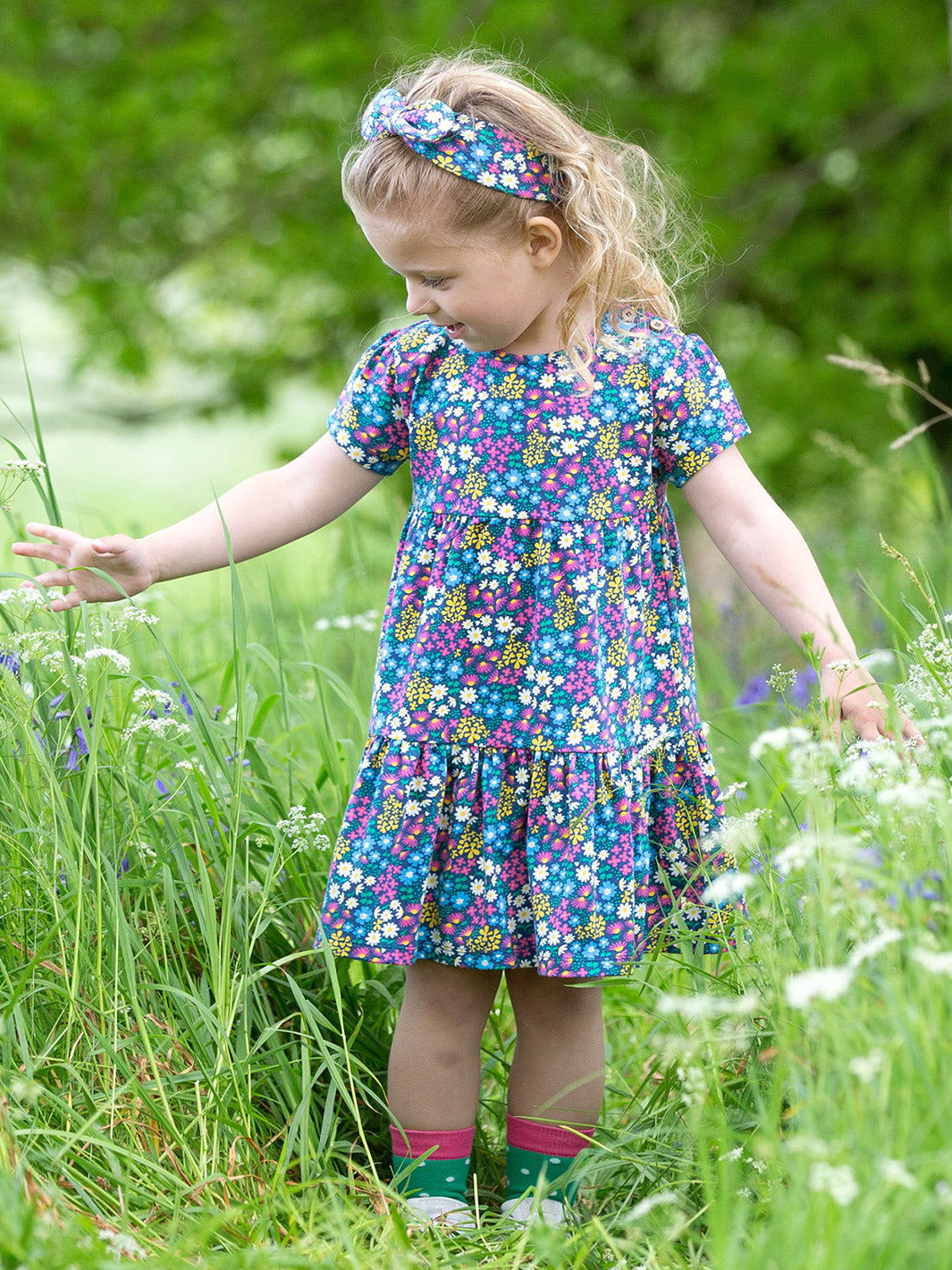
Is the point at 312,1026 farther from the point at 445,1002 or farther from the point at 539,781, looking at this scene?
the point at 539,781

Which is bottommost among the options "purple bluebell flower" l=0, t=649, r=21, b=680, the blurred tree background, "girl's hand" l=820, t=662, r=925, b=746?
"girl's hand" l=820, t=662, r=925, b=746

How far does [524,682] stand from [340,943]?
18.3 inches

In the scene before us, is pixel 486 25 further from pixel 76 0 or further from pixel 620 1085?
pixel 620 1085

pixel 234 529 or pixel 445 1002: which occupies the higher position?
pixel 234 529

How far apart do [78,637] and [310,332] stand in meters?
5.02

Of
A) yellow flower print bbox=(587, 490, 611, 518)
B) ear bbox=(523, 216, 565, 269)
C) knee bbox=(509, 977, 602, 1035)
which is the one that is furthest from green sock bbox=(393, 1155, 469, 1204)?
ear bbox=(523, 216, 565, 269)

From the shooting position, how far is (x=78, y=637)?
1.91 meters

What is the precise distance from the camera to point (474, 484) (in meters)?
1.90

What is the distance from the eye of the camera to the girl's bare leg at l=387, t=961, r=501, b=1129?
75.0 inches

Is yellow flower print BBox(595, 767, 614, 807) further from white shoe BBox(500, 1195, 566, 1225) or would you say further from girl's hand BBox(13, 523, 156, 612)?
girl's hand BBox(13, 523, 156, 612)

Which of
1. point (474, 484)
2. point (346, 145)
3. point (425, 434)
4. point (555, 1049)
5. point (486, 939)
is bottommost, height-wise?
point (555, 1049)

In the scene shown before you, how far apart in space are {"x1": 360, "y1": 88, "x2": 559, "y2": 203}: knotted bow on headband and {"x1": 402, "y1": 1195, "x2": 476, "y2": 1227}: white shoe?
1.44 meters

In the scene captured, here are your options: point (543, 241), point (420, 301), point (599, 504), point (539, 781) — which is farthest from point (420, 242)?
point (539, 781)

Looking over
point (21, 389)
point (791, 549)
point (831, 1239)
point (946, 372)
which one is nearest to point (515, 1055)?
point (791, 549)
